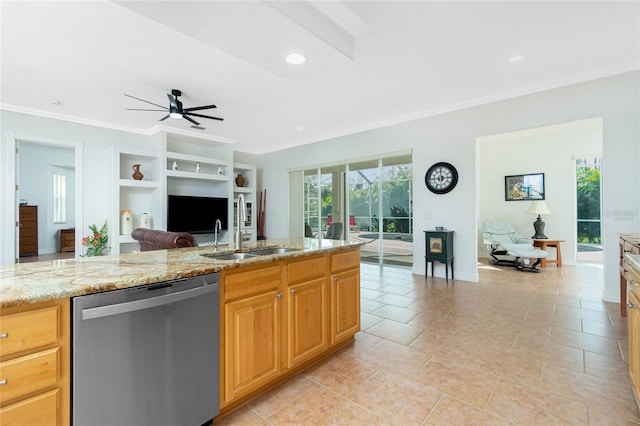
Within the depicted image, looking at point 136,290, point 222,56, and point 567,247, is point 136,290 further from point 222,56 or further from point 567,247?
point 567,247

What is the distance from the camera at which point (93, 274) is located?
4.33ft

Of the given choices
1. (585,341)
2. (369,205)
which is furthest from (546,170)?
(585,341)

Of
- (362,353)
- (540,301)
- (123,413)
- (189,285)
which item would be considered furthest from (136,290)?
(540,301)

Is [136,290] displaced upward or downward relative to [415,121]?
downward

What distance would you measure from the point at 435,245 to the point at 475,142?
1.76m

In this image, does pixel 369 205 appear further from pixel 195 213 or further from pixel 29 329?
pixel 29 329

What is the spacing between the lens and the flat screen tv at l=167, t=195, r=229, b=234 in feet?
19.0

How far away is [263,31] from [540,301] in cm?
427

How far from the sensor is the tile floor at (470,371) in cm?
162

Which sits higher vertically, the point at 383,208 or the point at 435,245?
the point at 383,208

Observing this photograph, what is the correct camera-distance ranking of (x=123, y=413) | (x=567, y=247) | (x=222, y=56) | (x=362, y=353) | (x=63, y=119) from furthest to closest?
(x=567, y=247)
(x=63, y=119)
(x=222, y=56)
(x=362, y=353)
(x=123, y=413)

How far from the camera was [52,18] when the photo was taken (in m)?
2.38

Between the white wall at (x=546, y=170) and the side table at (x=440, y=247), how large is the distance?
7.27 feet

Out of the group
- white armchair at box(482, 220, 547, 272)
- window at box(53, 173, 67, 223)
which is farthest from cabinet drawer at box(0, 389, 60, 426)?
window at box(53, 173, 67, 223)
